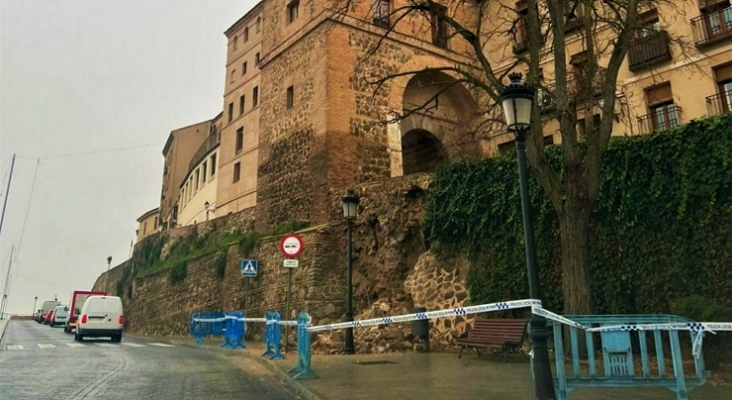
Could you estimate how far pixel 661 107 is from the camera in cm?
1883

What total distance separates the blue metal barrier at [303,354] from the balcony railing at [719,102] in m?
15.9

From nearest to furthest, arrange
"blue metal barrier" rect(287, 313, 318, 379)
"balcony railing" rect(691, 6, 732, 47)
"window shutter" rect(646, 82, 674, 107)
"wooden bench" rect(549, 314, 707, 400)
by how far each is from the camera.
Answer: "wooden bench" rect(549, 314, 707, 400)
"blue metal barrier" rect(287, 313, 318, 379)
"balcony railing" rect(691, 6, 732, 47)
"window shutter" rect(646, 82, 674, 107)

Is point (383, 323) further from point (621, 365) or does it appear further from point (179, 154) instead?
point (179, 154)

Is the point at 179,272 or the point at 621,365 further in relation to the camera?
the point at 179,272

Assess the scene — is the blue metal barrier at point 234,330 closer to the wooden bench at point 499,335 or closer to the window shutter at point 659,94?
the wooden bench at point 499,335

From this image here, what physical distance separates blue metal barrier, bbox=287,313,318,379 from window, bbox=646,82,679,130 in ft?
51.6

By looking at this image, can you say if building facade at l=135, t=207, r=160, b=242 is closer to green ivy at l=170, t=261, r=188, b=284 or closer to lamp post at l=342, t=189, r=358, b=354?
green ivy at l=170, t=261, r=188, b=284

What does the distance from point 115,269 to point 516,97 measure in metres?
49.0

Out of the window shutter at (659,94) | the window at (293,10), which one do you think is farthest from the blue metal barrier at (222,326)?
the window shutter at (659,94)

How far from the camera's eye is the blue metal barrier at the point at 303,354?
8281 mm

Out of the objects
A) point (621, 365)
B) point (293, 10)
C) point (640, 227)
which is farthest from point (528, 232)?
point (293, 10)

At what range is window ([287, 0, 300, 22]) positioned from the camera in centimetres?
2070

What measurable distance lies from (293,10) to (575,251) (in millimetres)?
15977

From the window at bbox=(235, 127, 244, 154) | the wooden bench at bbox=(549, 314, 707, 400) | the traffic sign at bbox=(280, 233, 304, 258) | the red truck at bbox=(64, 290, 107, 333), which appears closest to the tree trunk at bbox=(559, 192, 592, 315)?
the wooden bench at bbox=(549, 314, 707, 400)
